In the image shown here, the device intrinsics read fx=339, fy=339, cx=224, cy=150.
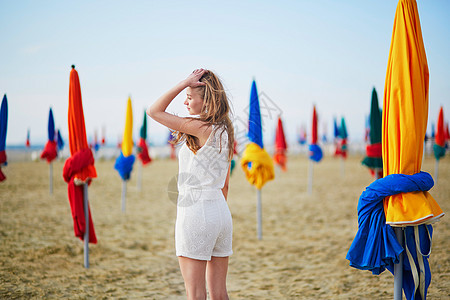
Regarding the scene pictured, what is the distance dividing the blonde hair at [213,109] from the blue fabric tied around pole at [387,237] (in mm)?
935

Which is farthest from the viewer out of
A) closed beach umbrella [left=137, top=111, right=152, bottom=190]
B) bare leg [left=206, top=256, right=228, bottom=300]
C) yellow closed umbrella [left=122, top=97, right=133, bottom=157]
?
closed beach umbrella [left=137, top=111, right=152, bottom=190]

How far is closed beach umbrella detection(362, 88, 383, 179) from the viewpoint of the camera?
3953 mm

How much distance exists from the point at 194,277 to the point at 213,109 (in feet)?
2.92

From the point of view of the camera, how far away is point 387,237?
2000 millimetres

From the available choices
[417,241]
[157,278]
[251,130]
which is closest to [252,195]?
[251,130]

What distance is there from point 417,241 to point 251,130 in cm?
363

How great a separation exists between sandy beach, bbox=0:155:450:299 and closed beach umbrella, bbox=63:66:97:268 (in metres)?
0.74

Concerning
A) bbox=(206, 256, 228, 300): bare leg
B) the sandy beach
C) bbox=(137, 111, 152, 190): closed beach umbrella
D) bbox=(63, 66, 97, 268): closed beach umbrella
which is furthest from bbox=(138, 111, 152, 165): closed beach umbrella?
bbox=(206, 256, 228, 300): bare leg

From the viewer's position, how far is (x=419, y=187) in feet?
6.30

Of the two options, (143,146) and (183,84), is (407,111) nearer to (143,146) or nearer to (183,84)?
(183,84)

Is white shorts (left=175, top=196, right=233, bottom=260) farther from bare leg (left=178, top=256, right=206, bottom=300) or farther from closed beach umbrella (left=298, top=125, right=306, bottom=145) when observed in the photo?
closed beach umbrella (left=298, top=125, right=306, bottom=145)

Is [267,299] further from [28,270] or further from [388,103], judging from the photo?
[28,270]

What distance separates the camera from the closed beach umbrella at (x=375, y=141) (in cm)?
395

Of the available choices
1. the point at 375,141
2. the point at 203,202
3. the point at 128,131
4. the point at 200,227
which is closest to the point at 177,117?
the point at 203,202
